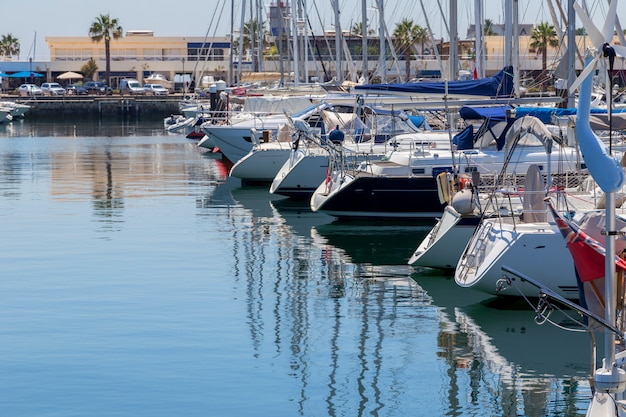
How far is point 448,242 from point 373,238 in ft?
20.4

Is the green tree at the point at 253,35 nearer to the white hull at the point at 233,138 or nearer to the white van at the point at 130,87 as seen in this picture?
the white van at the point at 130,87

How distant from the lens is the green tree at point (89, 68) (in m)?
132

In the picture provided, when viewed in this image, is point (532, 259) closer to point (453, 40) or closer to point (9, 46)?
point (453, 40)

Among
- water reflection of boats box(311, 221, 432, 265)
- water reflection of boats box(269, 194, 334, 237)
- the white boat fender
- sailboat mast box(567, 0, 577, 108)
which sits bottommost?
water reflection of boats box(311, 221, 432, 265)

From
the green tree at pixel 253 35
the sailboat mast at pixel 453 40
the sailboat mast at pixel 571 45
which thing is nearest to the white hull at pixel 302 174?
the sailboat mast at pixel 453 40

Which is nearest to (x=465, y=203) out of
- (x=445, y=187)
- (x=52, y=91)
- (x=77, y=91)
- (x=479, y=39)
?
(x=445, y=187)

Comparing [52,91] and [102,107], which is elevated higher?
[52,91]

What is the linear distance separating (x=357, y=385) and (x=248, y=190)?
2528 centimetres

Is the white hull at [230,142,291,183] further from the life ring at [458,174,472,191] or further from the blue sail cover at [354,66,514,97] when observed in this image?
the life ring at [458,174,472,191]

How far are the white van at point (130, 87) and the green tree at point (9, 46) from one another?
21.0 meters

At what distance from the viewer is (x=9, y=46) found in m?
142

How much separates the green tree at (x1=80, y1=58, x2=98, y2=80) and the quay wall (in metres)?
22.9

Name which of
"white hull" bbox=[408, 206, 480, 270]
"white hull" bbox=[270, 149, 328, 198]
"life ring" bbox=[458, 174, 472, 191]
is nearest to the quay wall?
"white hull" bbox=[270, 149, 328, 198]

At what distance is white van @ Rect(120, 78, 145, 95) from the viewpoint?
118344 mm
